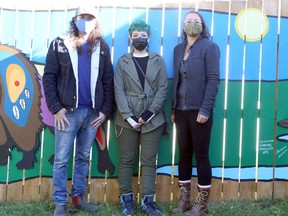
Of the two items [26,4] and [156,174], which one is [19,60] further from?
[156,174]

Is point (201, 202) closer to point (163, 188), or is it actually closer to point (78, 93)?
point (163, 188)

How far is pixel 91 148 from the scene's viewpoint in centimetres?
487

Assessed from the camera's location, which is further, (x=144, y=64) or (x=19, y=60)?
(x=19, y=60)

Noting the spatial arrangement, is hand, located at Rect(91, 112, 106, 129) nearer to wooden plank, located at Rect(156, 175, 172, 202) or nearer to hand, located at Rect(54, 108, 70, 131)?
hand, located at Rect(54, 108, 70, 131)

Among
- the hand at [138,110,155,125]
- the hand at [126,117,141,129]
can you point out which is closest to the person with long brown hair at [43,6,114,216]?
the hand at [126,117,141,129]

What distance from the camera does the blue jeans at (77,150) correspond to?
169 inches

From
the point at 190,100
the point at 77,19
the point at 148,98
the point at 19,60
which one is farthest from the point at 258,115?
the point at 19,60

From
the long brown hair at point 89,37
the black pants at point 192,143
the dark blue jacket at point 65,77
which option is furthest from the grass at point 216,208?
the long brown hair at point 89,37

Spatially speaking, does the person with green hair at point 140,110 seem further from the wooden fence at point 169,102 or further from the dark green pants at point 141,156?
the wooden fence at point 169,102

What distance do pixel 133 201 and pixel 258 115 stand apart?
1.84 meters

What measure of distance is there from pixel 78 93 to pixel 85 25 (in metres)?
0.77

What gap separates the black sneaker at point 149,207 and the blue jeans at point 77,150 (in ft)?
2.40

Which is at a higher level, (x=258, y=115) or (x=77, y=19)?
(x=77, y=19)

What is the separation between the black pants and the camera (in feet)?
14.2
